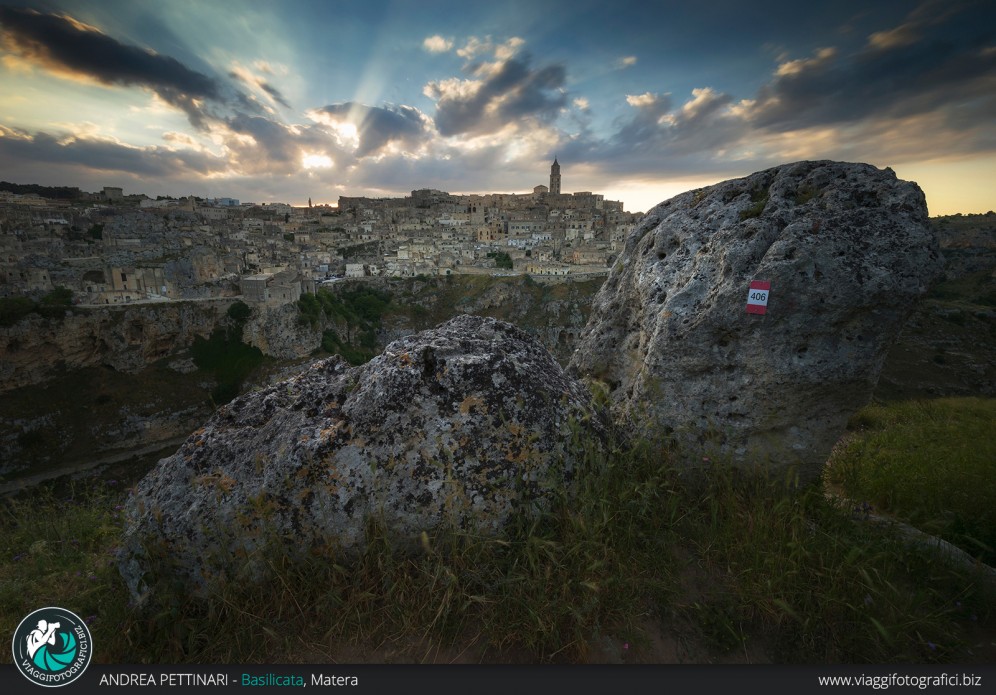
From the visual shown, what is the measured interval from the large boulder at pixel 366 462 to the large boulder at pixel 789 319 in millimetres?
1191

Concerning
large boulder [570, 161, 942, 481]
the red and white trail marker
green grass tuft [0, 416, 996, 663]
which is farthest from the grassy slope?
the red and white trail marker

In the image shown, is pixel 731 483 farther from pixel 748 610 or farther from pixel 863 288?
pixel 863 288

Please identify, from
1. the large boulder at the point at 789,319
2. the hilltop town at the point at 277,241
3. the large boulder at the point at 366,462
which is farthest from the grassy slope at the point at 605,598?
the hilltop town at the point at 277,241

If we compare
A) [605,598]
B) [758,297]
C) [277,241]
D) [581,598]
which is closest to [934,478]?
[758,297]

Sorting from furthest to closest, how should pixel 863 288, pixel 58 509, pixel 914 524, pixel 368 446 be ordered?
pixel 58 509
pixel 914 524
pixel 863 288
pixel 368 446

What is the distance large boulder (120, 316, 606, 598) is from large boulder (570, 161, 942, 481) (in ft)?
3.91

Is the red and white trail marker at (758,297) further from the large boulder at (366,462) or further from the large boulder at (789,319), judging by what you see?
the large boulder at (366,462)

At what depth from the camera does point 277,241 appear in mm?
79562

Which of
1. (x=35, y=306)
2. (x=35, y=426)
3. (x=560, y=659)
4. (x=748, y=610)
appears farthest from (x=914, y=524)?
(x=35, y=306)

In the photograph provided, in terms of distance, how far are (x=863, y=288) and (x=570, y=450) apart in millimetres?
2794

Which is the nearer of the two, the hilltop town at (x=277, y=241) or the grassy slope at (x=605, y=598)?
the grassy slope at (x=605, y=598)

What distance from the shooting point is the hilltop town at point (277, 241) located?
1906 inches

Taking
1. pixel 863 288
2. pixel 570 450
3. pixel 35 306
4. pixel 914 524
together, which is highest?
pixel 863 288

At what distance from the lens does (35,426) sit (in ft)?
118
